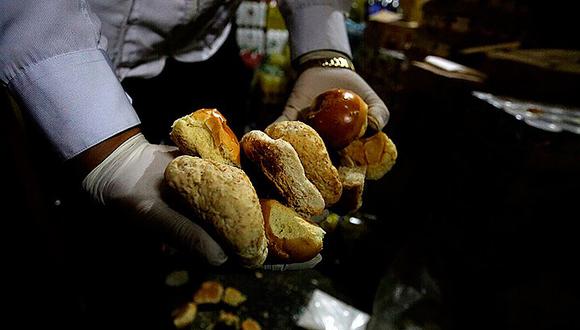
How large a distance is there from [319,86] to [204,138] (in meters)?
0.96

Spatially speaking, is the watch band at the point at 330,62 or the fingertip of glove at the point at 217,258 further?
the watch band at the point at 330,62

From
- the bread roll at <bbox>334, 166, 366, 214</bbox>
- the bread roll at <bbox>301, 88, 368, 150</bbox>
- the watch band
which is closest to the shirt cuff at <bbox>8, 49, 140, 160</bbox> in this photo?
the bread roll at <bbox>301, 88, 368, 150</bbox>

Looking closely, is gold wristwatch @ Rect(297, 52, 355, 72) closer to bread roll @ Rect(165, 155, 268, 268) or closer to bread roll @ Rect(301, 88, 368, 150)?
bread roll @ Rect(301, 88, 368, 150)

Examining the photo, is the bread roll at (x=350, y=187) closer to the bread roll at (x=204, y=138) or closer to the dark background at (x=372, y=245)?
the bread roll at (x=204, y=138)

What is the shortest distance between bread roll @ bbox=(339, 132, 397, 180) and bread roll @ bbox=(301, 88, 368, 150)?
0.11 m

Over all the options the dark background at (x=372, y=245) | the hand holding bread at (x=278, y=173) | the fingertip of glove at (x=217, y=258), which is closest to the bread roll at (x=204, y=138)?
the hand holding bread at (x=278, y=173)

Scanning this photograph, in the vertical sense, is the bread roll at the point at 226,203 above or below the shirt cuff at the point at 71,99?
below

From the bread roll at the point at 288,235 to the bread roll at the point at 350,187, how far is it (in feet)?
1.20

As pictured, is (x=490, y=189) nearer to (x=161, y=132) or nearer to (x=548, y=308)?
(x=548, y=308)

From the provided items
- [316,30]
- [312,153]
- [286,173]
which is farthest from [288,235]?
[316,30]

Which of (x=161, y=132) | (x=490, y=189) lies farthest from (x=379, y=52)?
(x=161, y=132)

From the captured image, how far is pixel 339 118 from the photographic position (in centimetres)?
156

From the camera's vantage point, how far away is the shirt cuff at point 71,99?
134 centimetres

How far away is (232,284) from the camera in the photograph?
101 inches
